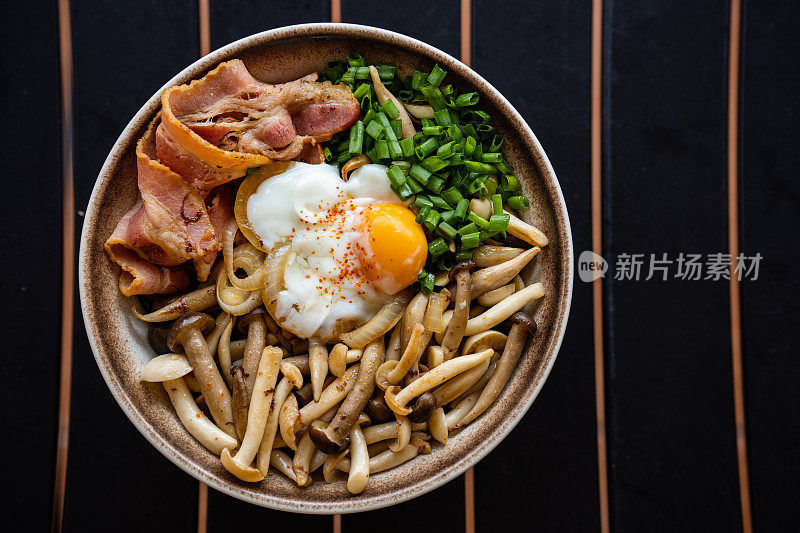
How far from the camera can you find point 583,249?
2756mm

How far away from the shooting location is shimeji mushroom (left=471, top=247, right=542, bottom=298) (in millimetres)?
2311

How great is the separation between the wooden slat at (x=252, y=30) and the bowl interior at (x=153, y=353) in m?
0.48

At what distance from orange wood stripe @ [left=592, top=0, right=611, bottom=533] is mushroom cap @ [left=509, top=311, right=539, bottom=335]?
0.59 metres

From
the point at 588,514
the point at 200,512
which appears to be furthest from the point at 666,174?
the point at 200,512

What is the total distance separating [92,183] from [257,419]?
1430mm

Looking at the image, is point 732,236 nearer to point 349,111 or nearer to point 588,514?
point 588,514

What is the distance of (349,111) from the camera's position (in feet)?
7.52

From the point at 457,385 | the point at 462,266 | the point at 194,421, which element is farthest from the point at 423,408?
the point at 194,421

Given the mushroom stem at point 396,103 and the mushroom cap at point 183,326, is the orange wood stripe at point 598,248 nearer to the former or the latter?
the mushroom stem at point 396,103

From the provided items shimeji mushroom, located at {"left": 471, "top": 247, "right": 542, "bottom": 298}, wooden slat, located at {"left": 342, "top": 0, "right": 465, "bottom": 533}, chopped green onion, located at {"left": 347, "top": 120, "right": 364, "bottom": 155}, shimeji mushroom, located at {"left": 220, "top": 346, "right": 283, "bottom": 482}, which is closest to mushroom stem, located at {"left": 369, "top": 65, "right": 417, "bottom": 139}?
chopped green onion, located at {"left": 347, "top": 120, "right": 364, "bottom": 155}

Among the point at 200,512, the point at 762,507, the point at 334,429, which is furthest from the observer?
the point at 762,507

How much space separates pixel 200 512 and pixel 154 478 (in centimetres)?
27

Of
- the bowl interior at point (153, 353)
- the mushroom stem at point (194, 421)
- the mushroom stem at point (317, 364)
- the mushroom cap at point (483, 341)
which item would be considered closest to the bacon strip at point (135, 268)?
the bowl interior at point (153, 353)
